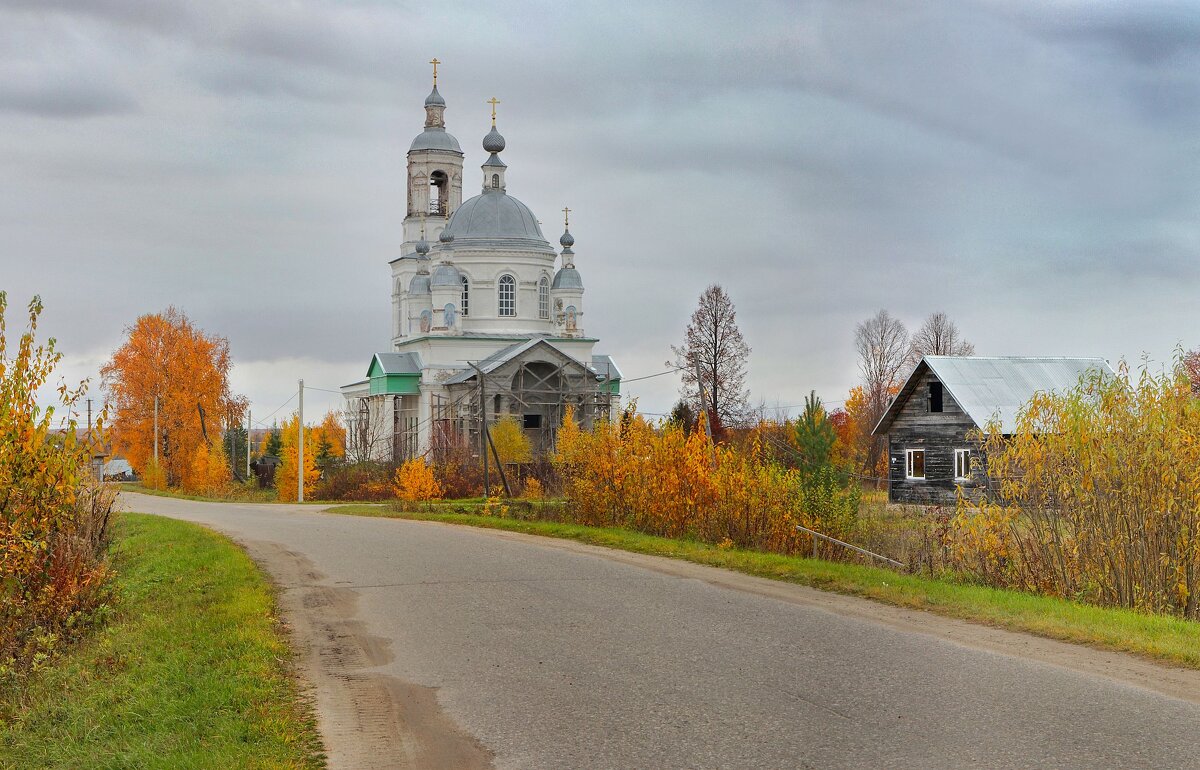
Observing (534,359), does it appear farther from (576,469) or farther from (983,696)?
(983,696)

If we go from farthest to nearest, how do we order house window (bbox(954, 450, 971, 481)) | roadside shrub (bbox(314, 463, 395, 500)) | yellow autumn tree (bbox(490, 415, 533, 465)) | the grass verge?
yellow autumn tree (bbox(490, 415, 533, 465)) → roadside shrub (bbox(314, 463, 395, 500)) → house window (bbox(954, 450, 971, 481)) → the grass verge

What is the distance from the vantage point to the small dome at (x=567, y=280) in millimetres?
65750

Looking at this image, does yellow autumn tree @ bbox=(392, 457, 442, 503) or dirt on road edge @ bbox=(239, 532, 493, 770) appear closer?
dirt on road edge @ bbox=(239, 532, 493, 770)

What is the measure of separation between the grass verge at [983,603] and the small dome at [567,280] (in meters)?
47.4

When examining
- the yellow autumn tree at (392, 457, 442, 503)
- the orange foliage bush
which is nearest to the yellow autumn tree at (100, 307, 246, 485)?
the yellow autumn tree at (392, 457, 442, 503)

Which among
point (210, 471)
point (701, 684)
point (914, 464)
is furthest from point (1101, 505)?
point (210, 471)

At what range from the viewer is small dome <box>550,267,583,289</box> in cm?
6575

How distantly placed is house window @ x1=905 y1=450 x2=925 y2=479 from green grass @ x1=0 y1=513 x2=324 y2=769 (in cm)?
2832

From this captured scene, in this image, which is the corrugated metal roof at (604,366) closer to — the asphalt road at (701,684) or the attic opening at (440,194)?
the attic opening at (440,194)

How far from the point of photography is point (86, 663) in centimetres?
Result: 1142

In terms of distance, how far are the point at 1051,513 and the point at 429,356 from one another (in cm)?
4998

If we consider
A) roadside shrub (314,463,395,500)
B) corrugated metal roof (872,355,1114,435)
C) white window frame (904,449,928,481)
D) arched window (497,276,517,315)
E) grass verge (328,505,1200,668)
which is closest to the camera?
grass verge (328,505,1200,668)

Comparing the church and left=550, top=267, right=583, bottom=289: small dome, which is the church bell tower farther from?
left=550, top=267, right=583, bottom=289: small dome

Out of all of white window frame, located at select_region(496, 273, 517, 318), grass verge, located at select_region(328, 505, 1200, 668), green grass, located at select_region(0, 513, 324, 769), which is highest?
white window frame, located at select_region(496, 273, 517, 318)
